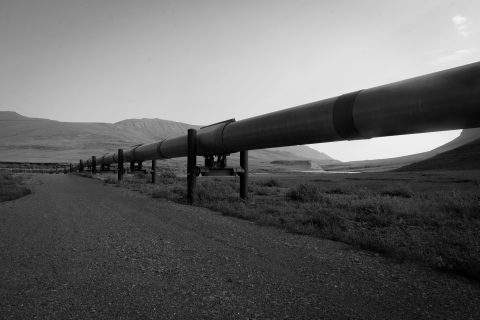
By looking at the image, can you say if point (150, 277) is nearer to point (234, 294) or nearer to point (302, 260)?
point (234, 294)

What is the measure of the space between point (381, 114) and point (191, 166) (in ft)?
19.9

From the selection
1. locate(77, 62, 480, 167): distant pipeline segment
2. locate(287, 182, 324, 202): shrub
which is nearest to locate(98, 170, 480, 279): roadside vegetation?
locate(287, 182, 324, 202): shrub

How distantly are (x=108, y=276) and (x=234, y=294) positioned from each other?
1317mm

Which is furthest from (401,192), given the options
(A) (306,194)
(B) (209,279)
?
(B) (209,279)

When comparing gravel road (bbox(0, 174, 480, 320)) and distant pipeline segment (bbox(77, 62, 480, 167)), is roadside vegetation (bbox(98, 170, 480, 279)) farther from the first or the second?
distant pipeline segment (bbox(77, 62, 480, 167))

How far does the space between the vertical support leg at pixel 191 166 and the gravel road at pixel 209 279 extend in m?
4.04

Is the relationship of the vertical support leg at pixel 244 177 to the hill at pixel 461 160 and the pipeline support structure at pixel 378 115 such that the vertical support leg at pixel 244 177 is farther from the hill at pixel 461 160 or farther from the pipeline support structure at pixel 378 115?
the hill at pixel 461 160

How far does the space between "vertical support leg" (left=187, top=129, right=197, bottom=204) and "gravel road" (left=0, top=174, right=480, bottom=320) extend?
4.04 meters

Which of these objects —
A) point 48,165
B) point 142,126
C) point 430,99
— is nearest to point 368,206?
point 430,99

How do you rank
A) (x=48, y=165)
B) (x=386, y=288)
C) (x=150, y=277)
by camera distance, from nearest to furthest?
(x=386, y=288)
(x=150, y=277)
(x=48, y=165)

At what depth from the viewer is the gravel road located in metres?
2.29

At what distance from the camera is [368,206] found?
293 inches

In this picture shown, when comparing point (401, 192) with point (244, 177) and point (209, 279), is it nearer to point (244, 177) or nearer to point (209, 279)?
point (244, 177)

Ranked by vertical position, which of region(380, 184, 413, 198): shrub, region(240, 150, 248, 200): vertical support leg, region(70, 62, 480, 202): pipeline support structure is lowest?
region(380, 184, 413, 198): shrub
